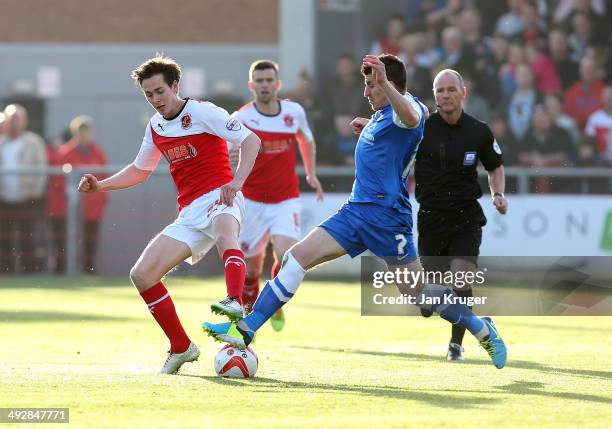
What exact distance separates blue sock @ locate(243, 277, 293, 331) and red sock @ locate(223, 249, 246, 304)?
0.15m

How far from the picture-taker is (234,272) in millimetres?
9273

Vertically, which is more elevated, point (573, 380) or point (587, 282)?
point (573, 380)

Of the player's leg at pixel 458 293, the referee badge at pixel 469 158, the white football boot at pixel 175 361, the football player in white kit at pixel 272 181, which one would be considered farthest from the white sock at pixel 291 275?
the football player in white kit at pixel 272 181

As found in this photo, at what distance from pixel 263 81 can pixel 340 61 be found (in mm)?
9767

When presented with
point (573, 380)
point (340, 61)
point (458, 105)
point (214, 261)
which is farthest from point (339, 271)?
point (573, 380)

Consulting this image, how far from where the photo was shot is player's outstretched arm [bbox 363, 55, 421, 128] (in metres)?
8.50

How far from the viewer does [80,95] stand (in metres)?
26.0

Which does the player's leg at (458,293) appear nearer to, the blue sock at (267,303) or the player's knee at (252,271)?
the blue sock at (267,303)

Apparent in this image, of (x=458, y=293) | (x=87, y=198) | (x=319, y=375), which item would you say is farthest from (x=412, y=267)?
(x=87, y=198)

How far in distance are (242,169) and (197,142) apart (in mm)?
445

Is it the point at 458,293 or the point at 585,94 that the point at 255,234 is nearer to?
the point at 458,293

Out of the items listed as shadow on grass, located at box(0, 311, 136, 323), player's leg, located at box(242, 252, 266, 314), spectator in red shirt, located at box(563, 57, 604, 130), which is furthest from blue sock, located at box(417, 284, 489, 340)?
spectator in red shirt, located at box(563, 57, 604, 130)

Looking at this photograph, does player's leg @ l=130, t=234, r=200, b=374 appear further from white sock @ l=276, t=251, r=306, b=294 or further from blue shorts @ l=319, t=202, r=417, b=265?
blue shorts @ l=319, t=202, r=417, b=265

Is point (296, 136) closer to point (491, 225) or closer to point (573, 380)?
point (573, 380)
